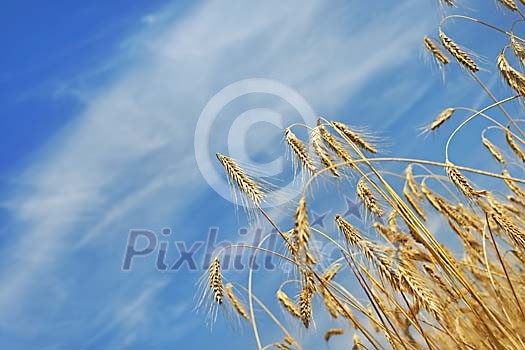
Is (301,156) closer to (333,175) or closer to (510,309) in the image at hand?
(333,175)

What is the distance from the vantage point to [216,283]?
98.8 inches

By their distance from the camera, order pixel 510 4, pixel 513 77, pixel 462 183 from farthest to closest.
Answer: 1. pixel 510 4
2. pixel 513 77
3. pixel 462 183

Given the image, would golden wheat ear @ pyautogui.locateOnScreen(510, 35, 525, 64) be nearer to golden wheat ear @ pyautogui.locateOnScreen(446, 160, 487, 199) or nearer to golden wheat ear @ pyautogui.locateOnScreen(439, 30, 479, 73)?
golden wheat ear @ pyautogui.locateOnScreen(439, 30, 479, 73)

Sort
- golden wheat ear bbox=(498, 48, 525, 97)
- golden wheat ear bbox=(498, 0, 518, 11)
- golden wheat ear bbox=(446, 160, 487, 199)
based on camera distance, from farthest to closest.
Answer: golden wheat ear bbox=(498, 0, 518, 11)
golden wheat ear bbox=(498, 48, 525, 97)
golden wheat ear bbox=(446, 160, 487, 199)

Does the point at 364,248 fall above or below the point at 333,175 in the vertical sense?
below

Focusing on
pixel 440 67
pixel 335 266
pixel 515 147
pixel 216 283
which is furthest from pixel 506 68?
pixel 216 283

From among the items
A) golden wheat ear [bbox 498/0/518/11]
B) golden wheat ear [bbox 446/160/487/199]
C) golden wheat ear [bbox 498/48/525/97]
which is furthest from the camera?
golden wheat ear [bbox 498/0/518/11]

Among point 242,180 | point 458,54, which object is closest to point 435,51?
point 458,54

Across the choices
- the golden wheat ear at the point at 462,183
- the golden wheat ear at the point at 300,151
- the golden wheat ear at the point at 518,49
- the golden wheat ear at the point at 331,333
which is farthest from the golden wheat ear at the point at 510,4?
the golden wheat ear at the point at 331,333

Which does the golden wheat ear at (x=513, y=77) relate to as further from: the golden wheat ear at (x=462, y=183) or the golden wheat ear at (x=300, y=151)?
the golden wheat ear at (x=300, y=151)

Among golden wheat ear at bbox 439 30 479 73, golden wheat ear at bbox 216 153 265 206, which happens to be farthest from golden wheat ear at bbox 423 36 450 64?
golden wheat ear at bbox 216 153 265 206

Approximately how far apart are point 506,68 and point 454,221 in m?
0.87

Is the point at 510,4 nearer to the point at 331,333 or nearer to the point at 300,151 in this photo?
the point at 300,151

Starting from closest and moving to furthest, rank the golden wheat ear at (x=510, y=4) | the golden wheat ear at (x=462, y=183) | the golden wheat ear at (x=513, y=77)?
the golden wheat ear at (x=462, y=183) < the golden wheat ear at (x=513, y=77) < the golden wheat ear at (x=510, y=4)
